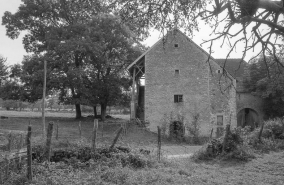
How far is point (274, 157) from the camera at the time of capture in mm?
12930

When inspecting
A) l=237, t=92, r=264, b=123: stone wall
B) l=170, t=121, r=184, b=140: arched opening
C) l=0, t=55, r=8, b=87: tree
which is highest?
l=0, t=55, r=8, b=87: tree

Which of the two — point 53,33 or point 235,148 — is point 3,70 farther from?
point 235,148

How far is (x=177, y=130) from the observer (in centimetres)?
2414

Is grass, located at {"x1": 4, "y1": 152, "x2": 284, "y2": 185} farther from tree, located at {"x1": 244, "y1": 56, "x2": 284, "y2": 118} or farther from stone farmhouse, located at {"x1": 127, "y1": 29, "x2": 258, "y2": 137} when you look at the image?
tree, located at {"x1": 244, "y1": 56, "x2": 284, "y2": 118}

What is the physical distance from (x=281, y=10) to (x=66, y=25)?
2992 centimetres

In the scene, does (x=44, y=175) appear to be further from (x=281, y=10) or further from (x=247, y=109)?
(x=247, y=109)

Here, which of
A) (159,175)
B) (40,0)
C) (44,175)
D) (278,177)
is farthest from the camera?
(40,0)

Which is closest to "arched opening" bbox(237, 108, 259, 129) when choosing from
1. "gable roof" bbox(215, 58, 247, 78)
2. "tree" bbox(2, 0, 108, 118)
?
"gable roof" bbox(215, 58, 247, 78)

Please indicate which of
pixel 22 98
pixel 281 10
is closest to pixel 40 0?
pixel 22 98

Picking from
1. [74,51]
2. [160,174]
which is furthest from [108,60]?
[160,174]

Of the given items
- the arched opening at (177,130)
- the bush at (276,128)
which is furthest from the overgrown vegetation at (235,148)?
the arched opening at (177,130)

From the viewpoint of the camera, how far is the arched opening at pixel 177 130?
77.1 feet

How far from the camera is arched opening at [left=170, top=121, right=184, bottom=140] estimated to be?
23500 millimetres

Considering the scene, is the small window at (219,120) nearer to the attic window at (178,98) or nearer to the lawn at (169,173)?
the attic window at (178,98)
